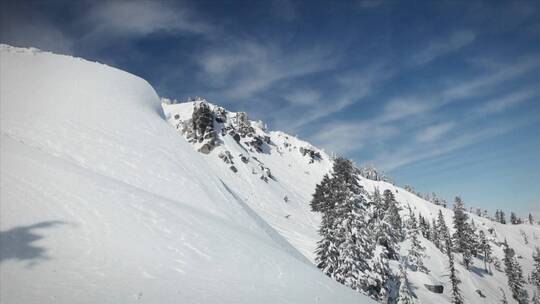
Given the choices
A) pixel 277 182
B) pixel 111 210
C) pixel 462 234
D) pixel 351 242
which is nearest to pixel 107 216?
pixel 111 210

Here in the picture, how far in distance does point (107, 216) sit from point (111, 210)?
466 millimetres

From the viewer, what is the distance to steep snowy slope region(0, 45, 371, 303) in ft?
25.9

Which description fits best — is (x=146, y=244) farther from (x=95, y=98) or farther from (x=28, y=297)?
(x=95, y=98)

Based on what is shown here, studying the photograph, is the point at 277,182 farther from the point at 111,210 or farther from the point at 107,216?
the point at 107,216

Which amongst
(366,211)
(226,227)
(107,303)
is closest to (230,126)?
(366,211)

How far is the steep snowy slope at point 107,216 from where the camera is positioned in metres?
7.90

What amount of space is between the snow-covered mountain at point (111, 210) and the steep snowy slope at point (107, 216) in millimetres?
52

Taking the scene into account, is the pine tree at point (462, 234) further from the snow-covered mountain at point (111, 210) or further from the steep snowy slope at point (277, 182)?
the snow-covered mountain at point (111, 210)

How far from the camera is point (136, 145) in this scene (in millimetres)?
20969

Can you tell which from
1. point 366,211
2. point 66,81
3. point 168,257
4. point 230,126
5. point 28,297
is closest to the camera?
point 28,297

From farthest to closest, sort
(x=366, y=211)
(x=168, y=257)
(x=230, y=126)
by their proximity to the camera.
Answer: (x=230, y=126) < (x=366, y=211) < (x=168, y=257)

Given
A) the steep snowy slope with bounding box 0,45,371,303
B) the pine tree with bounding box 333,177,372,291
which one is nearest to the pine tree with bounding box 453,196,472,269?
the pine tree with bounding box 333,177,372,291

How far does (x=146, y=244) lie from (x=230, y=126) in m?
114

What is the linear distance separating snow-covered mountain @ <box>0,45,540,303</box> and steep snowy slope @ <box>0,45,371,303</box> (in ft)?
0.17
